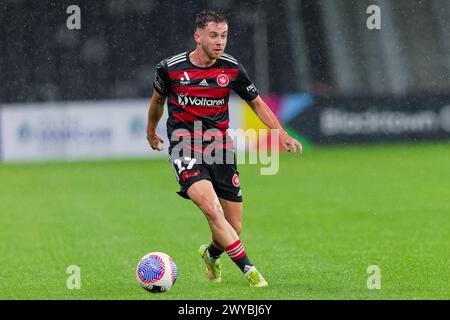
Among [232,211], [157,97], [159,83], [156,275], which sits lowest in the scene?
[156,275]

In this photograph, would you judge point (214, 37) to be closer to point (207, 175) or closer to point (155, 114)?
point (155, 114)

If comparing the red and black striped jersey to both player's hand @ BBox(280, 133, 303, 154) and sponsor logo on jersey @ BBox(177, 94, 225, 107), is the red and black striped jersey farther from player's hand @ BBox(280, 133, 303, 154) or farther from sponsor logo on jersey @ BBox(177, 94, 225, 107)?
player's hand @ BBox(280, 133, 303, 154)

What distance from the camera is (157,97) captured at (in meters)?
8.90

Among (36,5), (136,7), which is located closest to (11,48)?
(36,5)

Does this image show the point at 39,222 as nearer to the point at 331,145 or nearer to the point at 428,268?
the point at 428,268

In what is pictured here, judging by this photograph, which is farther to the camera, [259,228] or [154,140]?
[259,228]

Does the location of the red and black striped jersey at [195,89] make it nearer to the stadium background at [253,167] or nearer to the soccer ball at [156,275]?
the soccer ball at [156,275]

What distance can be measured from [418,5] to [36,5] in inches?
404

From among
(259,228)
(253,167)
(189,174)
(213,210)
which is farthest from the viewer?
(253,167)

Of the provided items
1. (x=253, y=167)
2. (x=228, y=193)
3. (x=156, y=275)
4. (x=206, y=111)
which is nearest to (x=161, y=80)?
(x=206, y=111)

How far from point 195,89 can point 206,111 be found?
21 centimetres

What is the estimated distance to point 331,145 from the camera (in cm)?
2450

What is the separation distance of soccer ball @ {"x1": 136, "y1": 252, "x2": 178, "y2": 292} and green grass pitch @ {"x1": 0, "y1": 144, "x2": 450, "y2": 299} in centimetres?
9

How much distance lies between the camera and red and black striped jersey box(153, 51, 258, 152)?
8.71 meters
